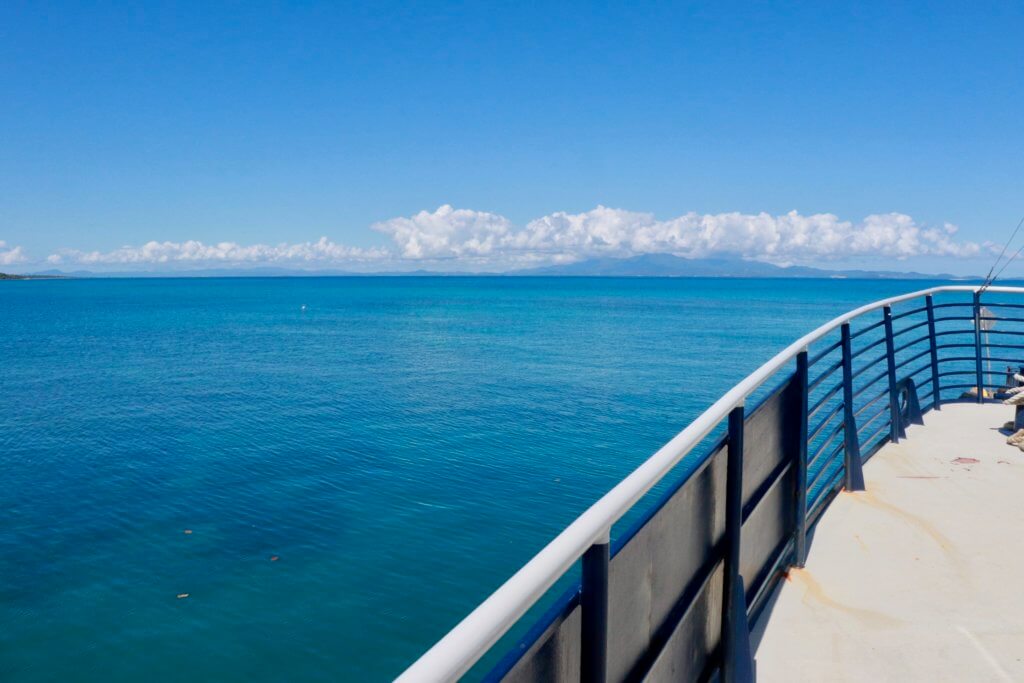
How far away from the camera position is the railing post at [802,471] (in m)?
3.81

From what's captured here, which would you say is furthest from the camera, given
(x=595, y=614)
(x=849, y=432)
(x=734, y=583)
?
(x=849, y=432)

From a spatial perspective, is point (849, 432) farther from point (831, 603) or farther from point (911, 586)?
point (831, 603)

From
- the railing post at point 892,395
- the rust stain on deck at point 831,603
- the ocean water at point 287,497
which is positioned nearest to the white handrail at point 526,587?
the rust stain on deck at point 831,603

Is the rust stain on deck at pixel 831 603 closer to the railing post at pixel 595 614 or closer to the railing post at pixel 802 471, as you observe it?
the railing post at pixel 802 471

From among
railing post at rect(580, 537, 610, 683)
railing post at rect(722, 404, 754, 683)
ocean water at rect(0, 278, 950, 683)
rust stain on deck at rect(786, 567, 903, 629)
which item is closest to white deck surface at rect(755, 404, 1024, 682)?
rust stain on deck at rect(786, 567, 903, 629)

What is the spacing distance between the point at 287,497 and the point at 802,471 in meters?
11.2

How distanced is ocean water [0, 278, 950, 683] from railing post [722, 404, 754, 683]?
608cm

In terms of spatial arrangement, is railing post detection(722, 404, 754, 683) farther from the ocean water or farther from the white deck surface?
the ocean water

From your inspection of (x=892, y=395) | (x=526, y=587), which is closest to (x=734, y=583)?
(x=526, y=587)

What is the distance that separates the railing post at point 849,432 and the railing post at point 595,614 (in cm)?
360

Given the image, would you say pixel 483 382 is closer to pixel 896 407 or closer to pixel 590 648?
pixel 896 407

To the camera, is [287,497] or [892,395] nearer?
[892,395]

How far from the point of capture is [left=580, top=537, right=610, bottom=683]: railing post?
5.26ft

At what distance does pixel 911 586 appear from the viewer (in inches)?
157
